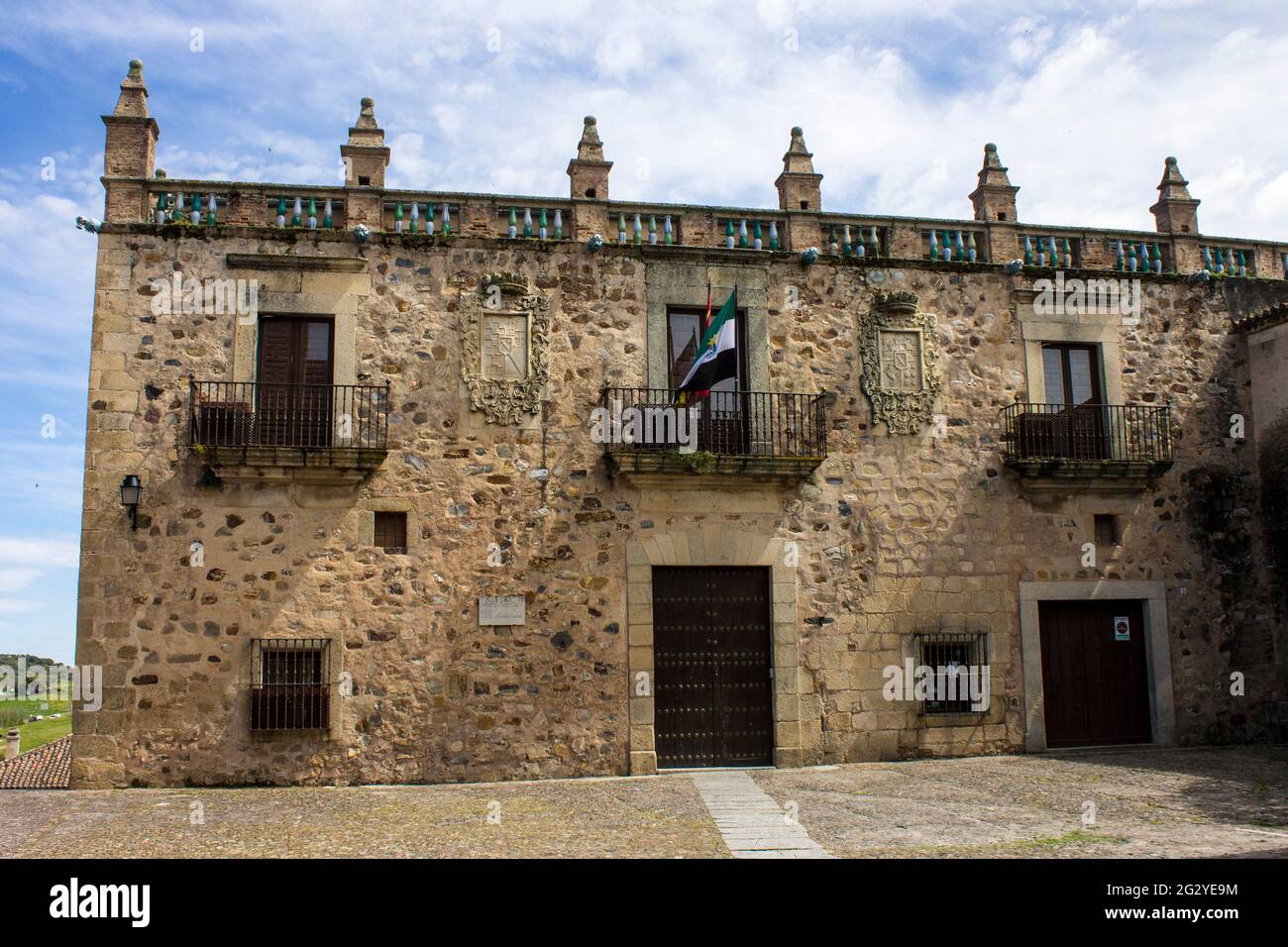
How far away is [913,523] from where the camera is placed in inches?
495

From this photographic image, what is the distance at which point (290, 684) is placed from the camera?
11.0 meters

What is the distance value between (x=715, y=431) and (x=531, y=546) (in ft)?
8.41

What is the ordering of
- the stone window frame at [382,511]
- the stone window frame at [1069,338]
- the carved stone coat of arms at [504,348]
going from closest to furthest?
the stone window frame at [382,511] < the carved stone coat of arms at [504,348] < the stone window frame at [1069,338]

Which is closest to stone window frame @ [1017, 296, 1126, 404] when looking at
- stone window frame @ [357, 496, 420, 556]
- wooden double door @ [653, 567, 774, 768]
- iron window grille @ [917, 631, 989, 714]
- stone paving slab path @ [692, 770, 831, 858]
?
iron window grille @ [917, 631, 989, 714]

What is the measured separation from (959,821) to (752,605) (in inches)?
160

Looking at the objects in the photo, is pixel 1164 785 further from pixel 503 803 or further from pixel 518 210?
pixel 518 210

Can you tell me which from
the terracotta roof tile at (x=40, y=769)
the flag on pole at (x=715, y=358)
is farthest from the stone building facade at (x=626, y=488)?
the terracotta roof tile at (x=40, y=769)

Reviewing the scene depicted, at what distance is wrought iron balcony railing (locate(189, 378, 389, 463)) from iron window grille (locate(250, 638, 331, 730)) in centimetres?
212

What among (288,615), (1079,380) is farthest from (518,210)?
(1079,380)

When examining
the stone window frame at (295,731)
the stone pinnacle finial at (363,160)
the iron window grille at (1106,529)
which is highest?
the stone pinnacle finial at (363,160)

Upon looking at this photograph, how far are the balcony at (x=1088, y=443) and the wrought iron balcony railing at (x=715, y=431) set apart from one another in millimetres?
2570

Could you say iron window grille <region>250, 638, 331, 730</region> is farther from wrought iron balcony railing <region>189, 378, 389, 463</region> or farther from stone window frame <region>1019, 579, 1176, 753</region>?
stone window frame <region>1019, 579, 1176, 753</region>

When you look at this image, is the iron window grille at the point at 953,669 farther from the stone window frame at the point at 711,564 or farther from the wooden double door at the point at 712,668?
the wooden double door at the point at 712,668

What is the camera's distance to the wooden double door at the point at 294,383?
37.2ft
